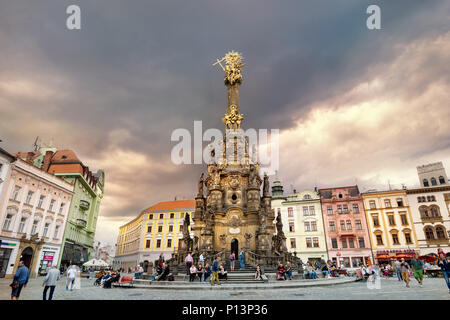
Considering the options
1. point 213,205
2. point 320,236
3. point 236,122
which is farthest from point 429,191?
point 213,205

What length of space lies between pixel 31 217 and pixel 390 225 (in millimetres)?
55041

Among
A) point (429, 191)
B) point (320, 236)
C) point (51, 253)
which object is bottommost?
point (51, 253)

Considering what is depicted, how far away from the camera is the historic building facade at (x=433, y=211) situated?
130 ft

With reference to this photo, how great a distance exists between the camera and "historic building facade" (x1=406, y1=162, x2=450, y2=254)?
1556 inches

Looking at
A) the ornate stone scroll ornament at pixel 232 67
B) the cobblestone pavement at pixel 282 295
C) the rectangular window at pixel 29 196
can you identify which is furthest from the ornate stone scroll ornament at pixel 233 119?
the rectangular window at pixel 29 196

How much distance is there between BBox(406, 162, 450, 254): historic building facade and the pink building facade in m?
7.96

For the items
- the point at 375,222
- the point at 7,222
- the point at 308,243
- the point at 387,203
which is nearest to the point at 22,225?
the point at 7,222

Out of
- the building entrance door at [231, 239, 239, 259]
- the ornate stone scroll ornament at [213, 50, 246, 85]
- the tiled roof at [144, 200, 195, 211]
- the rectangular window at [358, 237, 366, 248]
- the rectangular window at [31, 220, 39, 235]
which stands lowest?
the building entrance door at [231, 239, 239, 259]

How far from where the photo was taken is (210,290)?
14094 mm

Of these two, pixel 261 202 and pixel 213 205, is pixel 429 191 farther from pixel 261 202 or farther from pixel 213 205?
pixel 213 205

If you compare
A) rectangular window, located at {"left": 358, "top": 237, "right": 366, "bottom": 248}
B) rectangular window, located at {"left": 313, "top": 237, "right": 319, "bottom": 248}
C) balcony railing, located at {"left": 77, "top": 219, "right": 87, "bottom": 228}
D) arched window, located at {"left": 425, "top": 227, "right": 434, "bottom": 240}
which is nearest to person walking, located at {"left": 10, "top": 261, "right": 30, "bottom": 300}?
balcony railing, located at {"left": 77, "top": 219, "right": 87, "bottom": 228}

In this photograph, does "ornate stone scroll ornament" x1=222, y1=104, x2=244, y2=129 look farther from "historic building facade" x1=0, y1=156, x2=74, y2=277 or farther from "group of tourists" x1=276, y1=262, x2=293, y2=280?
"historic building facade" x1=0, y1=156, x2=74, y2=277

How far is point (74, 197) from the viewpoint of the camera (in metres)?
Result: 40.8
